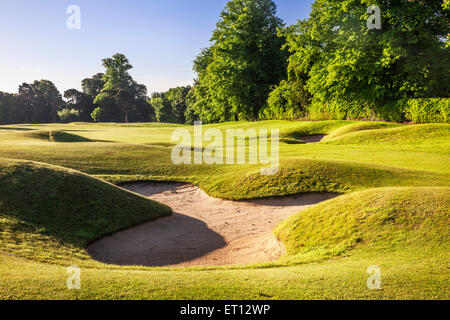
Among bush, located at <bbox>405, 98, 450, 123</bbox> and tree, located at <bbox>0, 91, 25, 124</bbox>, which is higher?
tree, located at <bbox>0, 91, 25, 124</bbox>

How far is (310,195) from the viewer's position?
13430mm

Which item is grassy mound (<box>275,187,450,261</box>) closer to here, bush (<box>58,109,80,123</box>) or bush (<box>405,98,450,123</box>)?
bush (<box>405,98,450,123</box>)

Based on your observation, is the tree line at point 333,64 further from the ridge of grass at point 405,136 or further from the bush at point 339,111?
the ridge of grass at point 405,136

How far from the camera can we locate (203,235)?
10570 millimetres

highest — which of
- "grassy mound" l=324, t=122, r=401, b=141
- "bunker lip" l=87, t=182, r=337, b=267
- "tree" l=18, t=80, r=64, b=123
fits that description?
"tree" l=18, t=80, r=64, b=123

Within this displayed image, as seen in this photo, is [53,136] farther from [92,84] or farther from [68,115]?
[92,84]

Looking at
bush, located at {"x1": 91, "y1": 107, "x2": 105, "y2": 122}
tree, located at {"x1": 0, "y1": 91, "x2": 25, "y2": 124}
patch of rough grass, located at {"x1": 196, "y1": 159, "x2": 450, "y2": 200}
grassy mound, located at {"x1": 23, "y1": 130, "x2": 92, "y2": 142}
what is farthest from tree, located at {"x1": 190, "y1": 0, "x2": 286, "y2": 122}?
tree, located at {"x1": 0, "y1": 91, "x2": 25, "y2": 124}

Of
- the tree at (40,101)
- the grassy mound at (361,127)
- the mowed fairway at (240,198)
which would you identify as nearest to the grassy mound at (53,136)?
the mowed fairway at (240,198)

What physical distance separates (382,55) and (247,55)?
2793 cm

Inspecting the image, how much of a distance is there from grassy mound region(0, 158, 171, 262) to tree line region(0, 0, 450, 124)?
1792 cm

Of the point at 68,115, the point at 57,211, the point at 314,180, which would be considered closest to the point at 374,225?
the point at 314,180

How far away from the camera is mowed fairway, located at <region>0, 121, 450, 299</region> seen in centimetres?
479

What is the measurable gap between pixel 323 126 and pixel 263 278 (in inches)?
1265

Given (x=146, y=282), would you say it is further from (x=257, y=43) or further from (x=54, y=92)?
(x=54, y=92)
